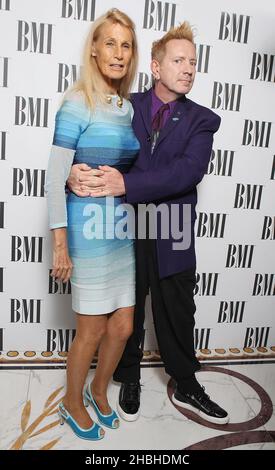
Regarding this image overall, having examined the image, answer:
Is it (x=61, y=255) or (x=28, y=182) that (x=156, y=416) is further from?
(x=28, y=182)

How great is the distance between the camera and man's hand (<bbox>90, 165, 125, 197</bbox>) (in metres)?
1.53

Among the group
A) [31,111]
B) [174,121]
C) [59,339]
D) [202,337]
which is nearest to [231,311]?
[202,337]

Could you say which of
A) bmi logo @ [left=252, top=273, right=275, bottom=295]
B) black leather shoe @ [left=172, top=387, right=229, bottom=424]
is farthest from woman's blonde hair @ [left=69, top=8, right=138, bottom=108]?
bmi logo @ [left=252, top=273, right=275, bottom=295]

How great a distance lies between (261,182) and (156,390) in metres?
1.19

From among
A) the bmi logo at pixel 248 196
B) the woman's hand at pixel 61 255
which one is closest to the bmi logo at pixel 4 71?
the woman's hand at pixel 61 255

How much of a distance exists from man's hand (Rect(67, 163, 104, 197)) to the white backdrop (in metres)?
0.64

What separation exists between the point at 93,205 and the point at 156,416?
1026 mm

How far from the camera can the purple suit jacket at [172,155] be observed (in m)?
1.61

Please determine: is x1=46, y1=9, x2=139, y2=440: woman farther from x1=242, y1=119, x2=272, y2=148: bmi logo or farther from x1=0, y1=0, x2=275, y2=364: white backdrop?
x1=242, y1=119, x2=272, y2=148: bmi logo

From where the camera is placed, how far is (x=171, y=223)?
70.5 inches

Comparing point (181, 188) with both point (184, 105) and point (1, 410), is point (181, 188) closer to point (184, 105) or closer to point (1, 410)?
point (184, 105)

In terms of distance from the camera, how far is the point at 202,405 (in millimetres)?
1978

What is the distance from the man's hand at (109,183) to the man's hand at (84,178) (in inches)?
0.4

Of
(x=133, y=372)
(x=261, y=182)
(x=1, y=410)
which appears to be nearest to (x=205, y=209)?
(x=261, y=182)
